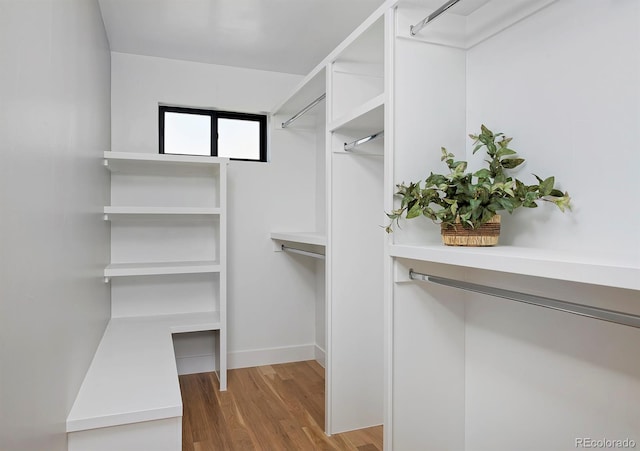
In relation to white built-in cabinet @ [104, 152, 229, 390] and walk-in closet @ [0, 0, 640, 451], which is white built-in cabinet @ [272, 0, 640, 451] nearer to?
walk-in closet @ [0, 0, 640, 451]

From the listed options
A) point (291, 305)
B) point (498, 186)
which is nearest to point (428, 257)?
point (498, 186)

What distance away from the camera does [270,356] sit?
3.52 m

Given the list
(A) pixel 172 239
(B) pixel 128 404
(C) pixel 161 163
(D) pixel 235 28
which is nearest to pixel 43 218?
(B) pixel 128 404

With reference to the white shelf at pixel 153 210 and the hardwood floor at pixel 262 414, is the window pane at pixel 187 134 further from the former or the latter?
the hardwood floor at pixel 262 414

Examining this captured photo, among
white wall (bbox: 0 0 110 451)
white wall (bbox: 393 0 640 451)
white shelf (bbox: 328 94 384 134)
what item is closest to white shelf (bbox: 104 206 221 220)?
white wall (bbox: 0 0 110 451)

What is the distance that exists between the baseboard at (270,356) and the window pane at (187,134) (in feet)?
5.38

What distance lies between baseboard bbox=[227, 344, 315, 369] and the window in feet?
5.16

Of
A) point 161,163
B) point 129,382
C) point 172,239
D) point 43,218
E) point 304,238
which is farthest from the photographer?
point 172,239

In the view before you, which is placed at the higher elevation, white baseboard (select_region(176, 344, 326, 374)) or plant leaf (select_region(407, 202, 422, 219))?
plant leaf (select_region(407, 202, 422, 219))

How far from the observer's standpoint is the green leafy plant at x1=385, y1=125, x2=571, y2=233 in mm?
1403

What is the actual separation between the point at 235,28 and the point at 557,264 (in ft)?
7.77

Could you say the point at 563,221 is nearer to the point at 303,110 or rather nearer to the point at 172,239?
the point at 303,110

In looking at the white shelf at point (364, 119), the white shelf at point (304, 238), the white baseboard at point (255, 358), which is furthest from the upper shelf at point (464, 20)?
the white baseboard at point (255, 358)

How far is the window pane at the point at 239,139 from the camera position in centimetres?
352
